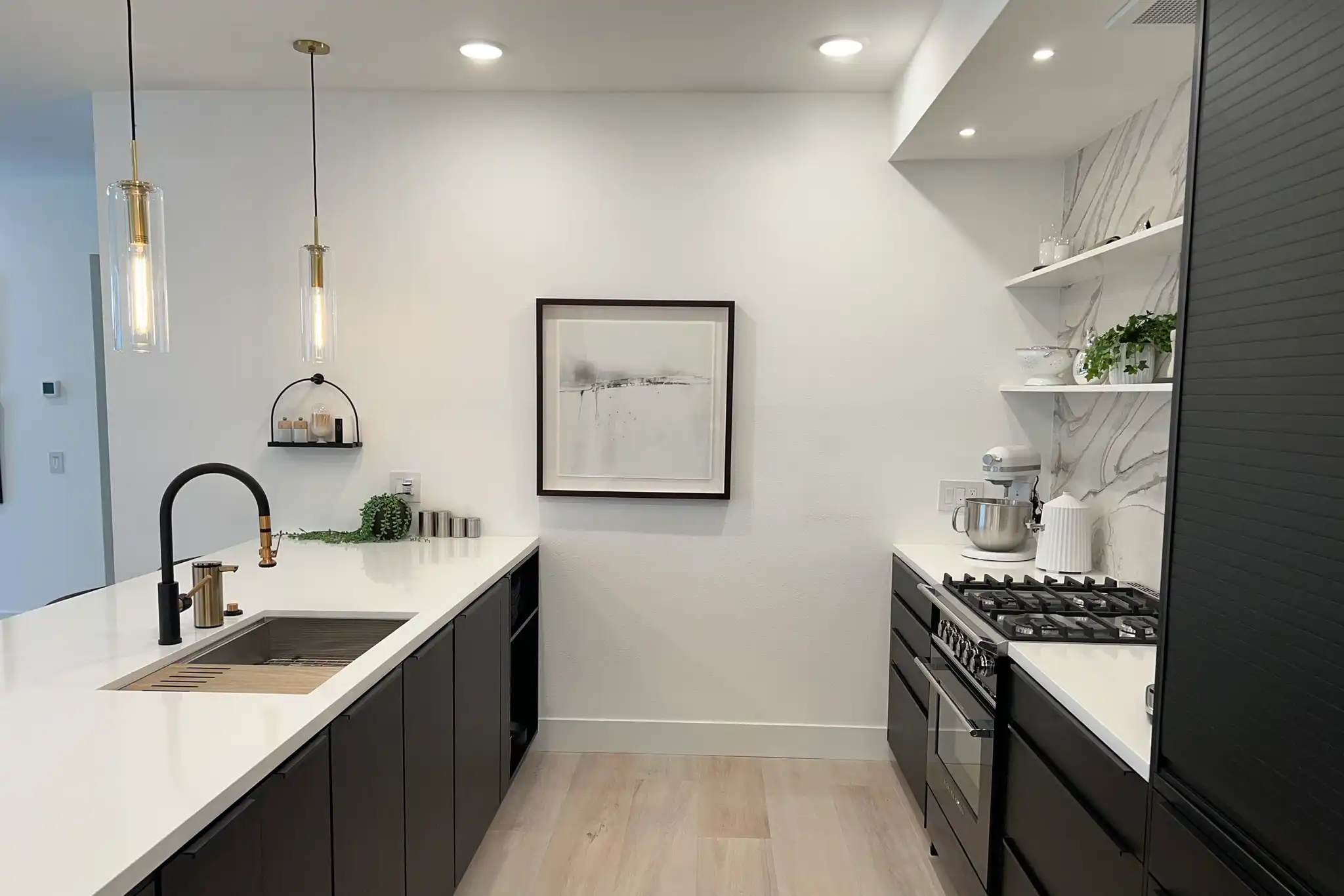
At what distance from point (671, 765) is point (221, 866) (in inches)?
90.7

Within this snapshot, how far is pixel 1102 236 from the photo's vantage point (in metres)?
2.76

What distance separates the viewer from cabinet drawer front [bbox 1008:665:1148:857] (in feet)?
4.37

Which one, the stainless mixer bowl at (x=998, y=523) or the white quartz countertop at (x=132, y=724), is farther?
the stainless mixer bowl at (x=998, y=523)

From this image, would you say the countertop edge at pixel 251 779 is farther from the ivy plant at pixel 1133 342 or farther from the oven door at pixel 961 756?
the ivy plant at pixel 1133 342

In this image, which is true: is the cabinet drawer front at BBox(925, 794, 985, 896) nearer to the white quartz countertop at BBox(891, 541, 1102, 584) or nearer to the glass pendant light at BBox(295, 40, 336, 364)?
the white quartz countertop at BBox(891, 541, 1102, 584)

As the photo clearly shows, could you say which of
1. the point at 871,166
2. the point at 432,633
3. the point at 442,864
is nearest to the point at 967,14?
the point at 871,166

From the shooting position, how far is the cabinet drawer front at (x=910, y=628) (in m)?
2.63

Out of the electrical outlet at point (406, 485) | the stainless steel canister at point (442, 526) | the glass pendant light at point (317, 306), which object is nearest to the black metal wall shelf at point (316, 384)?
the electrical outlet at point (406, 485)

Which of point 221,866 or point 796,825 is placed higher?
point 221,866

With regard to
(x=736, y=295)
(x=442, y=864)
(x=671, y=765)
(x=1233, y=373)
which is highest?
(x=736, y=295)

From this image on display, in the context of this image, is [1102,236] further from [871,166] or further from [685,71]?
[685,71]

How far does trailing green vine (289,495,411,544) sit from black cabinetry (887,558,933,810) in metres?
1.86

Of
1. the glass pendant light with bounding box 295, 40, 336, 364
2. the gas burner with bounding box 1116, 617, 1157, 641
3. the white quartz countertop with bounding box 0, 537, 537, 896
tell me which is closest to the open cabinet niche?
the white quartz countertop with bounding box 0, 537, 537, 896

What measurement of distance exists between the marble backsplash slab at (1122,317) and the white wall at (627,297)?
0.20 metres
